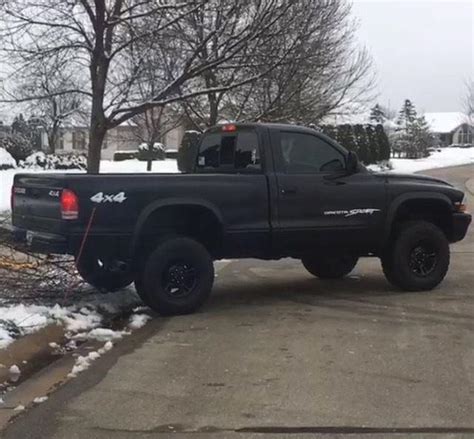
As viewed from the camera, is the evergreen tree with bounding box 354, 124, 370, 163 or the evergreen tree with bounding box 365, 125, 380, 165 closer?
the evergreen tree with bounding box 354, 124, 370, 163

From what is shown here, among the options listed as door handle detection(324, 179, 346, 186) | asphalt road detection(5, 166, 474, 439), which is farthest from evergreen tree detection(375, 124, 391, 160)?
door handle detection(324, 179, 346, 186)

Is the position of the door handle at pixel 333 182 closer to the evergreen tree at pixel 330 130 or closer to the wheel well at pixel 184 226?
the wheel well at pixel 184 226

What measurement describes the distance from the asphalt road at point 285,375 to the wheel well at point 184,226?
787mm

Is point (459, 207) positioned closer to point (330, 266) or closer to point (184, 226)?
point (330, 266)

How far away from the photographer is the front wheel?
902cm

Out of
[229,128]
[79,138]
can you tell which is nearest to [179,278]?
[229,128]

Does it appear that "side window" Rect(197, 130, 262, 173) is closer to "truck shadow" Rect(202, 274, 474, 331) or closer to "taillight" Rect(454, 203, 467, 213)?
"truck shadow" Rect(202, 274, 474, 331)

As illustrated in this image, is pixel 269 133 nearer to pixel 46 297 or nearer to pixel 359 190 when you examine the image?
pixel 359 190

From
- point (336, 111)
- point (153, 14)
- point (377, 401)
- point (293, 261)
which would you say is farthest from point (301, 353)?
point (336, 111)

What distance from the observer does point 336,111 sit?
2827cm

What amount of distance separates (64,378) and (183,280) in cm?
230

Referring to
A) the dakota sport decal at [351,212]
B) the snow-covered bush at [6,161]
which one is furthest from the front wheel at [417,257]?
the snow-covered bush at [6,161]

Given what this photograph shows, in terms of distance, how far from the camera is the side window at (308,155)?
8.30 m

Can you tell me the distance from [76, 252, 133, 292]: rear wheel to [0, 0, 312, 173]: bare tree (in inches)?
211
